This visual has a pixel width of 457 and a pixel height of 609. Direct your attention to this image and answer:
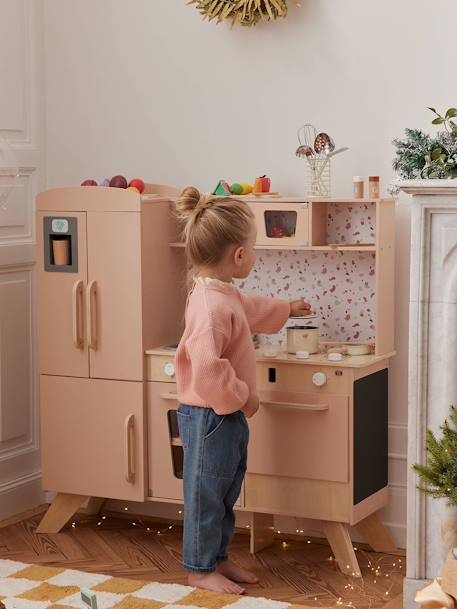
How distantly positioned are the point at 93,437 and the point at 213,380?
0.78 m

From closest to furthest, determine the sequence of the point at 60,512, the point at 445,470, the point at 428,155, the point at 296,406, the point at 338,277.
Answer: the point at 445,470 → the point at 428,155 → the point at 296,406 → the point at 338,277 → the point at 60,512

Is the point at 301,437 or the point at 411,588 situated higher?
the point at 301,437

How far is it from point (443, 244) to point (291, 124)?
3.35 ft

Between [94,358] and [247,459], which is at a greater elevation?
[94,358]

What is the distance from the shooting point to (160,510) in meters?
4.18

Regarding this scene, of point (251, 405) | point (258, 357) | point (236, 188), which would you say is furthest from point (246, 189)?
point (251, 405)

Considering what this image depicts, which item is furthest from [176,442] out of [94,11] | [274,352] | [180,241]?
[94,11]

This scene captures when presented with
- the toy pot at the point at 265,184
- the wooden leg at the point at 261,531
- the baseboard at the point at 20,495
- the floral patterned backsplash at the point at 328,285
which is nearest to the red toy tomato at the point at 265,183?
the toy pot at the point at 265,184

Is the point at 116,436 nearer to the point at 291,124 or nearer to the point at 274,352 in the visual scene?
the point at 274,352

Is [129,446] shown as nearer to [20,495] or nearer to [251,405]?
[251,405]

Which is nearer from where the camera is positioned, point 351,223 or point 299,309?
point 299,309

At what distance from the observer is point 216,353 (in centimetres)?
327

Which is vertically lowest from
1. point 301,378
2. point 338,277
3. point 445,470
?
point 445,470

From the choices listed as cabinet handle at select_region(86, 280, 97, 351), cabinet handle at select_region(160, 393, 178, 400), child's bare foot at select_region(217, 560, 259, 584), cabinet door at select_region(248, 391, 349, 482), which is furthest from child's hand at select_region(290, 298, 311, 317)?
child's bare foot at select_region(217, 560, 259, 584)
